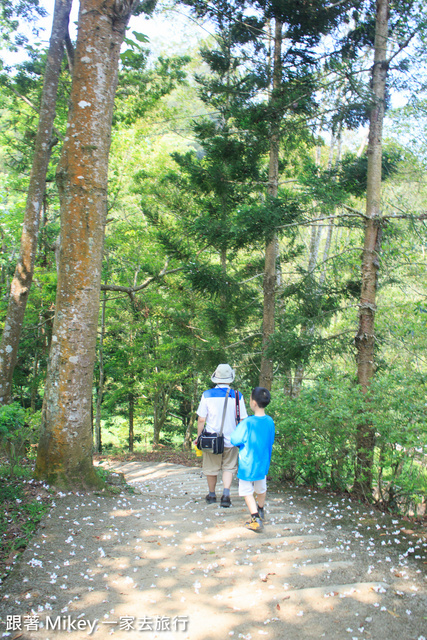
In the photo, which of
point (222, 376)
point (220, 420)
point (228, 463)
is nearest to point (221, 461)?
point (228, 463)

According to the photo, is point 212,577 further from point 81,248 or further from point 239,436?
point 81,248

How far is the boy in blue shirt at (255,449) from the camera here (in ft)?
14.9

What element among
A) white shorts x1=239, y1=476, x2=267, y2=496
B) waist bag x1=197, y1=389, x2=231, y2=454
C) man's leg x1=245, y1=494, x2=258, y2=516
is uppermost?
waist bag x1=197, y1=389, x2=231, y2=454

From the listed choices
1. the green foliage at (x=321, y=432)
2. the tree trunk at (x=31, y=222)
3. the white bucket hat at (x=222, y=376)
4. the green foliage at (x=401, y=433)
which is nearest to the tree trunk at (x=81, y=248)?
the white bucket hat at (x=222, y=376)

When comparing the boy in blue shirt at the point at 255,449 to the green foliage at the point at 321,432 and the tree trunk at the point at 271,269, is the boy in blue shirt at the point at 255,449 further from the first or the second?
the tree trunk at the point at 271,269

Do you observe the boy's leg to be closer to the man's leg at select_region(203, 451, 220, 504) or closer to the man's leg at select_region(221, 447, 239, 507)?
the man's leg at select_region(221, 447, 239, 507)

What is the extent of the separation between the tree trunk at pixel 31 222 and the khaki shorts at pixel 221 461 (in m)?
4.91

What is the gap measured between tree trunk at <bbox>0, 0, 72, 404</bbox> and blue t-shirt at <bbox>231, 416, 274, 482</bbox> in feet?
18.4

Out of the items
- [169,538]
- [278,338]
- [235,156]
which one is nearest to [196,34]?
[235,156]

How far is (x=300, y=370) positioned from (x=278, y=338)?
608 cm

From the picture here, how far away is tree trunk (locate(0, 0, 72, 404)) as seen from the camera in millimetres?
8125

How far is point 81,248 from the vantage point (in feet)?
17.4

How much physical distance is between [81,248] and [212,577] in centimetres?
405

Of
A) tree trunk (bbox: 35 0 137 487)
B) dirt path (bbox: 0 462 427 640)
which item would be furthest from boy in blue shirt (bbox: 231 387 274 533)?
tree trunk (bbox: 35 0 137 487)
